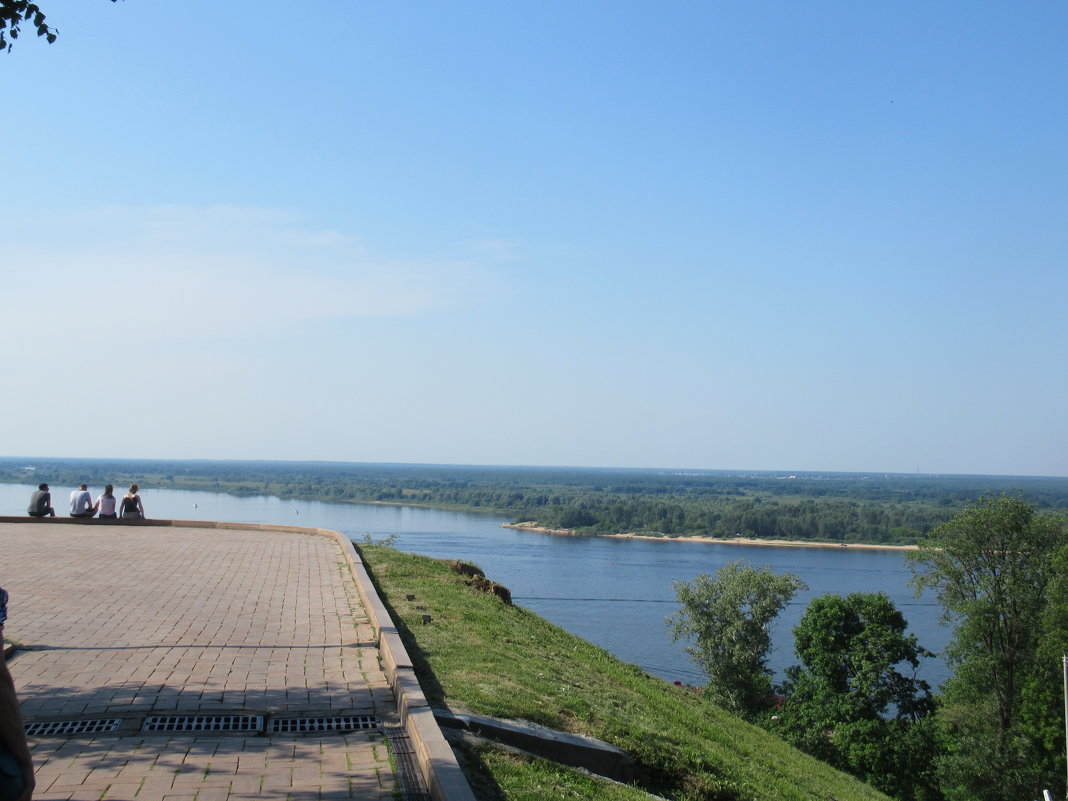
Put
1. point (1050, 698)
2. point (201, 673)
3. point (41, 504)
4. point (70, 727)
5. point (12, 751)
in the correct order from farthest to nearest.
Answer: point (1050, 698) < point (41, 504) < point (201, 673) < point (70, 727) < point (12, 751)

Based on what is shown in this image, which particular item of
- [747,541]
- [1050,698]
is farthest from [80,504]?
[747,541]

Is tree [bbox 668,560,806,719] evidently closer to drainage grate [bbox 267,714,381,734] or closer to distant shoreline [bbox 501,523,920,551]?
drainage grate [bbox 267,714,381,734]

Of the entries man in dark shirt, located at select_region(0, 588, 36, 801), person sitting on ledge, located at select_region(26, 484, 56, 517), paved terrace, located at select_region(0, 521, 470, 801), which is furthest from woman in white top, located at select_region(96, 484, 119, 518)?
man in dark shirt, located at select_region(0, 588, 36, 801)

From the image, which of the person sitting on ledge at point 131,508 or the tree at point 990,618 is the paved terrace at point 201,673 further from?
the tree at point 990,618

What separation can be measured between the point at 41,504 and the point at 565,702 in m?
13.7

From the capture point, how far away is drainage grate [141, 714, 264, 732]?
4.86m

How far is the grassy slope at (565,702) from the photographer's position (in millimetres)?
5699

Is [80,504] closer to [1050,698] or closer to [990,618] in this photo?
[1050,698]

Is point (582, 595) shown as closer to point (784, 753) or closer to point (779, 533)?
point (784, 753)

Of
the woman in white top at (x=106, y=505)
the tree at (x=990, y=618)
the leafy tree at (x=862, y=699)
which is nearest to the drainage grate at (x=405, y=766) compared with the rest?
the woman in white top at (x=106, y=505)

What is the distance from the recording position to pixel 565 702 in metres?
6.36

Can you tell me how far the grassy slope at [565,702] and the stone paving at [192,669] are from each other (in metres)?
0.56

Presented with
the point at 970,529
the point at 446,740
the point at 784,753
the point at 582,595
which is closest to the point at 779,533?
the point at 582,595

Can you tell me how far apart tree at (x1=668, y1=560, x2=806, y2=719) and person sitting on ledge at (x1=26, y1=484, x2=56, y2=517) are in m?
21.6
